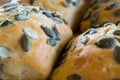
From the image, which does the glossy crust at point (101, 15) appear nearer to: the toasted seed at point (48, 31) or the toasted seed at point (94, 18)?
the toasted seed at point (94, 18)

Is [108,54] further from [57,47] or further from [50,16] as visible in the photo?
[50,16]

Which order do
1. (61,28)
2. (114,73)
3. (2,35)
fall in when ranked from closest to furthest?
1. (114,73)
2. (2,35)
3. (61,28)

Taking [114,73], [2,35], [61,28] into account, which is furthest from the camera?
[61,28]

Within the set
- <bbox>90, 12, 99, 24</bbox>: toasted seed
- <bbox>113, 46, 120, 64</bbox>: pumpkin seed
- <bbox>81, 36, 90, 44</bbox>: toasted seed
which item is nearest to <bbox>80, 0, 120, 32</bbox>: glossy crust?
<bbox>90, 12, 99, 24</bbox>: toasted seed

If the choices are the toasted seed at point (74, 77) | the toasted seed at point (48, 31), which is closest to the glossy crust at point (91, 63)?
the toasted seed at point (74, 77)

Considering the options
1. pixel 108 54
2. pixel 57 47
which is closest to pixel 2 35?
pixel 57 47

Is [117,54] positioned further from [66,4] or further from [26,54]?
[66,4]

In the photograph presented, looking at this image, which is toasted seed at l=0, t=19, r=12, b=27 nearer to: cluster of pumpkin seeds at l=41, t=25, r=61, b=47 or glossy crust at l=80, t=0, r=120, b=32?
cluster of pumpkin seeds at l=41, t=25, r=61, b=47
